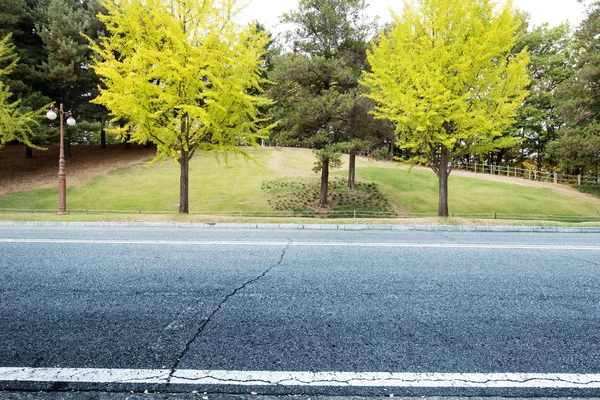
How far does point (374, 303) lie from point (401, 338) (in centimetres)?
71

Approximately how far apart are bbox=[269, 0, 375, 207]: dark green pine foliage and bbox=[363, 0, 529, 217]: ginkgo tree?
449 centimetres

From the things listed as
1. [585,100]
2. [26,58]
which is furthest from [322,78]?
[26,58]

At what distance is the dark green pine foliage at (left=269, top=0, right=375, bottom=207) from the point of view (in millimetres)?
18109

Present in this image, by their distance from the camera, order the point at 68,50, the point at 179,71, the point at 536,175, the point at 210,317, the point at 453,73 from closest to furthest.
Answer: the point at 210,317
the point at 179,71
the point at 453,73
the point at 68,50
the point at 536,175

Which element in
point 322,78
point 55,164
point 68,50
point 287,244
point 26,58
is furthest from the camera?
point 55,164

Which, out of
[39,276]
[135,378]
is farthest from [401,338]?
[39,276]

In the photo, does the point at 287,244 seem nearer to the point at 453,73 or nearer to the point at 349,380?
the point at 349,380

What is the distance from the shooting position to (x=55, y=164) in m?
28.9

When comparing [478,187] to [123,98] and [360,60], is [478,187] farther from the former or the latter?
[123,98]

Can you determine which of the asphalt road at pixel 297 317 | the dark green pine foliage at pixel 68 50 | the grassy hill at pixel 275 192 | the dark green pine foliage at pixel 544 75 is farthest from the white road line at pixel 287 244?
the dark green pine foliage at pixel 544 75

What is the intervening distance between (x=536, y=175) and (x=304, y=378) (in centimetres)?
4493

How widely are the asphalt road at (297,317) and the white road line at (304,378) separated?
0.10ft

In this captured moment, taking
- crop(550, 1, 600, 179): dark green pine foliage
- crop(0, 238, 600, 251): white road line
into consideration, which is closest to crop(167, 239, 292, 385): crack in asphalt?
crop(0, 238, 600, 251): white road line

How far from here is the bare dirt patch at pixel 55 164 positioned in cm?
2495
